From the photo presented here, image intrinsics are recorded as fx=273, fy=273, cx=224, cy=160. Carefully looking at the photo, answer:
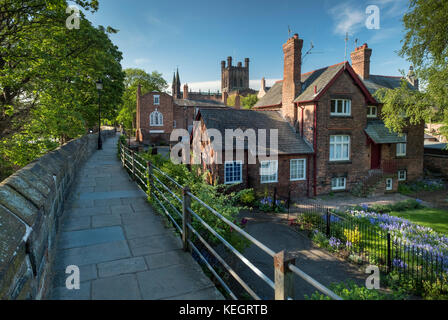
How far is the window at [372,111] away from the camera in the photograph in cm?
2355

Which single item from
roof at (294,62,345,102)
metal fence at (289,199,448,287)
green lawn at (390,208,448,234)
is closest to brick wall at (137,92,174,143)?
roof at (294,62,345,102)

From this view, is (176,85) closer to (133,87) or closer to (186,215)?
(133,87)

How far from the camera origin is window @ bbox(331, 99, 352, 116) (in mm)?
20969

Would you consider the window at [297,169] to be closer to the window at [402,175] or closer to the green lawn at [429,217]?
the green lawn at [429,217]

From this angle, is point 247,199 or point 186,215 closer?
point 186,215

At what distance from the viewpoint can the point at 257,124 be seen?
21.0 metres

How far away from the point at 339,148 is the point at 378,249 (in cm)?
1217

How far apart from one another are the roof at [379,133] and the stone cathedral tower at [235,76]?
281 feet

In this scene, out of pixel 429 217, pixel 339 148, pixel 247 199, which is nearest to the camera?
pixel 429 217

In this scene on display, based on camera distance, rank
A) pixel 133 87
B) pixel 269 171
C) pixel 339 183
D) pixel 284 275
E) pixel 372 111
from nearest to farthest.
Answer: pixel 284 275 < pixel 269 171 < pixel 339 183 < pixel 372 111 < pixel 133 87

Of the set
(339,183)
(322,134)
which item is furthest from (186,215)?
(339,183)

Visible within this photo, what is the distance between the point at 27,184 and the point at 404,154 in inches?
1122
